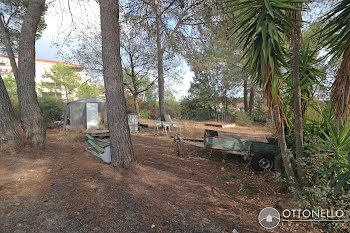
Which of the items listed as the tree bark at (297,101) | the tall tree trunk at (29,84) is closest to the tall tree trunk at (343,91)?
the tree bark at (297,101)

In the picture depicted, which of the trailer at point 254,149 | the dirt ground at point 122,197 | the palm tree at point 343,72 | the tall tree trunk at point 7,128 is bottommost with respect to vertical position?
the dirt ground at point 122,197

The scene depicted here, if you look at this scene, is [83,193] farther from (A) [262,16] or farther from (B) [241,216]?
(A) [262,16]

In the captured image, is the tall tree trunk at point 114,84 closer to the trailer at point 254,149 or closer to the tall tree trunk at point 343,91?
the trailer at point 254,149

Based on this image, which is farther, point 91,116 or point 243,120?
point 243,120

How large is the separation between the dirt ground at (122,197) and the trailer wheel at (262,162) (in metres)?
0.17

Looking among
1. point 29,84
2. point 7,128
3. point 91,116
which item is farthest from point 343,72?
point 91,116

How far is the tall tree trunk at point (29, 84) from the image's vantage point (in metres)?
4.35

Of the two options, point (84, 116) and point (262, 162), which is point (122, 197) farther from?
point (84, 116)

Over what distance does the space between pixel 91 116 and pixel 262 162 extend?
32.2 feet

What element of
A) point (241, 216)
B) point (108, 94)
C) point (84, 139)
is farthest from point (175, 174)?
point (84, 139)

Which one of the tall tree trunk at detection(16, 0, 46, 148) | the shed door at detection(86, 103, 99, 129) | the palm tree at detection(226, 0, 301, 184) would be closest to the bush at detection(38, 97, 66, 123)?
the shed door at detection(86, 103, 99, 129)

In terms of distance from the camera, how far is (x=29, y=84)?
4434 millimetres

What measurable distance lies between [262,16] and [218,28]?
3.97 metres

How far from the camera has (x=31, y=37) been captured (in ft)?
14.7
